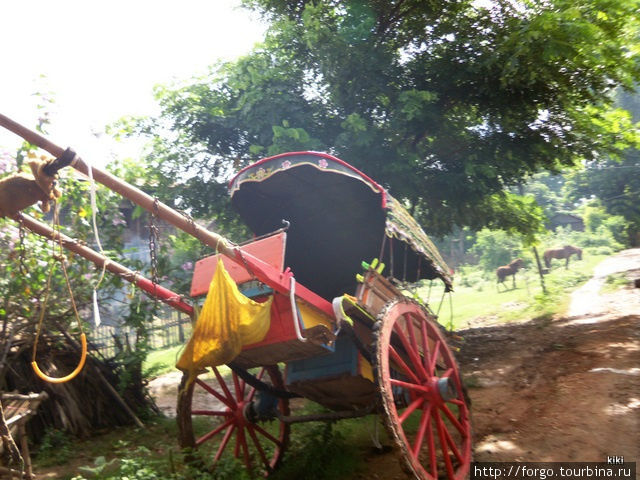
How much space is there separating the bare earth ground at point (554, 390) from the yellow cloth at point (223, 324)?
7.44 ft

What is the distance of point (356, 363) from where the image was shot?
15.2 ft

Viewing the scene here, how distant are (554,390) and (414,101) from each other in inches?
188

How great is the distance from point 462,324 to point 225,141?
29.5 feet

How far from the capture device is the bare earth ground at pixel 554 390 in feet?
16.5

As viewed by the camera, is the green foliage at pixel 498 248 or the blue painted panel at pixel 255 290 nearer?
the blue painted panel at pixel 255 290

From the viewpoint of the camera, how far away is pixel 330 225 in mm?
6371

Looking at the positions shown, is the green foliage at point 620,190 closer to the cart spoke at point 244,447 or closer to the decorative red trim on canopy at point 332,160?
the decorative red trim on canopy at point 332,160

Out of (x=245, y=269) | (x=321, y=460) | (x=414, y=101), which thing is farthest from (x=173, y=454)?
(x=414, y=101)

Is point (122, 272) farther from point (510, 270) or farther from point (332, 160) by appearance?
point (510, 270)

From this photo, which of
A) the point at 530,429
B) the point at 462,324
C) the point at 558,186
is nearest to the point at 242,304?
the point at 530,429

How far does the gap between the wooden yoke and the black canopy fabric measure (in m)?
1.34

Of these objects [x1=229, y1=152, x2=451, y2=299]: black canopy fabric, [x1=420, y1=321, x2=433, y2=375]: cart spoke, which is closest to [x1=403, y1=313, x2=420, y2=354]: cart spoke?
[x1=420, y1=321, x2=433, y2=375]: cart spoke

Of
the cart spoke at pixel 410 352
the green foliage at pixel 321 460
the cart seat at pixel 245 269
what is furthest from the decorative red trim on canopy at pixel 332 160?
the green foliage at pixel 321 460

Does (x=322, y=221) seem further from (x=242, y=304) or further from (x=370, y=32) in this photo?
(x=370, y=32)
